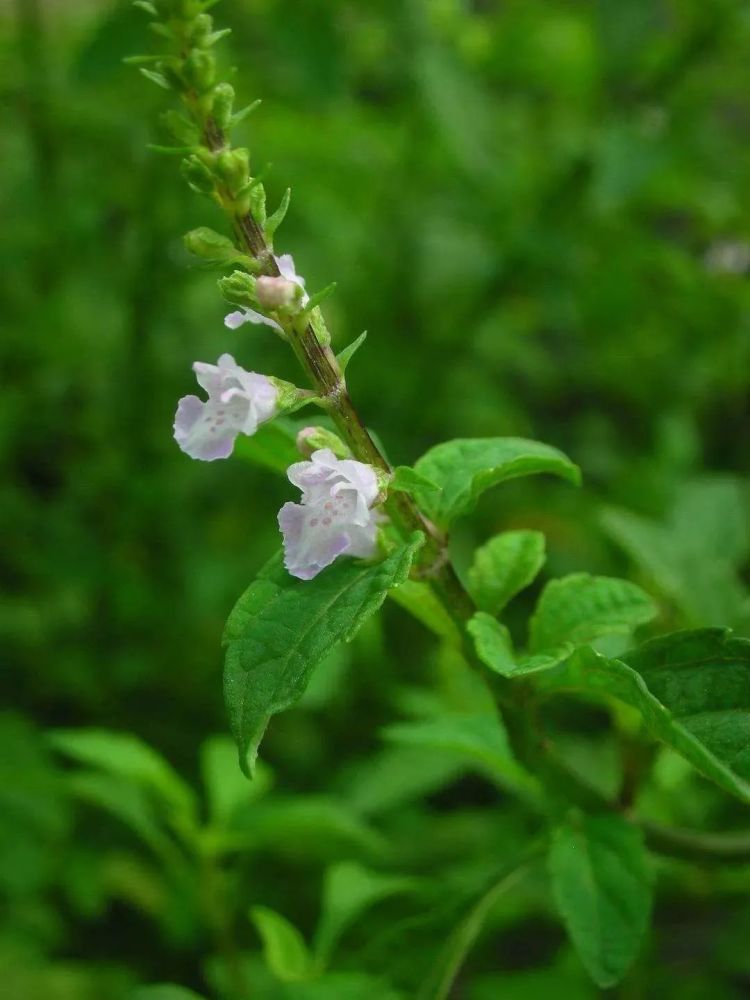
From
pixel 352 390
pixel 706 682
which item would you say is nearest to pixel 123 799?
pixel 706 682

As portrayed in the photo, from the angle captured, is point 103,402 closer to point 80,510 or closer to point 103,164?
A: point 80,510

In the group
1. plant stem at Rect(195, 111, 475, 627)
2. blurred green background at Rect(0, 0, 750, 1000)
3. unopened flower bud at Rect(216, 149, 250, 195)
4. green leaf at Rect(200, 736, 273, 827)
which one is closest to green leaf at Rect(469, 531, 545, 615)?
plant stem at Rect(195, 111, 475, 627)

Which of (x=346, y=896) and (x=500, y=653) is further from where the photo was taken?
(x=346, y=896)

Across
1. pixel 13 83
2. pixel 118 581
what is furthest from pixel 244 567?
pixel 13 83

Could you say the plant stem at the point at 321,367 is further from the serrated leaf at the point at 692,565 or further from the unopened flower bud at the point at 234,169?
the serrated leaf at the point at 692,565

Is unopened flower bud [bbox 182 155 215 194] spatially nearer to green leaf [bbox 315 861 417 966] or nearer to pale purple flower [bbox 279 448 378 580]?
pale purple flower [bbox 279 448 378 580]

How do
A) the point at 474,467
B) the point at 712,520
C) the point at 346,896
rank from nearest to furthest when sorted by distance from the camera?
the point at 474,467 → the point at 346,896 → the point at 712,520

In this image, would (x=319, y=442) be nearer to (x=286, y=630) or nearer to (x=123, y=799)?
(x=286, y=630)
